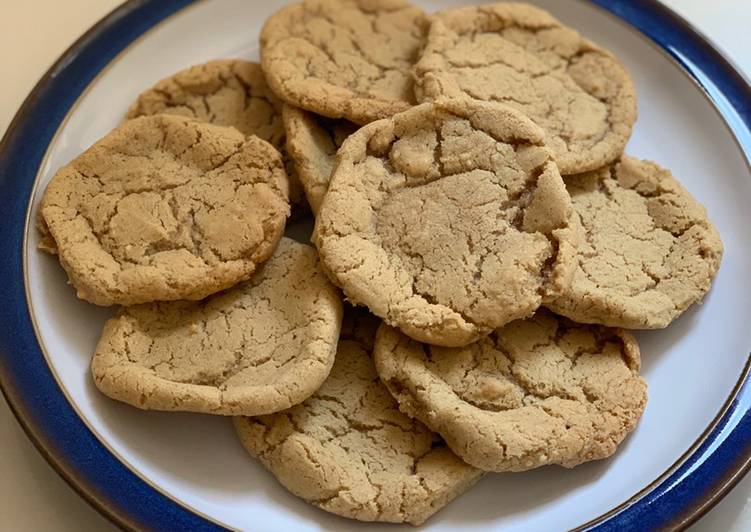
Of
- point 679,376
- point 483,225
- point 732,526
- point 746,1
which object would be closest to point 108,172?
point 483,225

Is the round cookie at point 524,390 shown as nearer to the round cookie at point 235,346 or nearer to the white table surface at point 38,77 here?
the round cookie at point 235,346

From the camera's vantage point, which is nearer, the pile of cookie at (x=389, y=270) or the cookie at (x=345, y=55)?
the pile of cookie at (x=389, y=270)

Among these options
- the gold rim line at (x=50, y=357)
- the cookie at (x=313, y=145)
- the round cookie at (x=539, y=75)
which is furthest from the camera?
the round cookie at (x=539, y=75)

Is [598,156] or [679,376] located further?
[598,156]

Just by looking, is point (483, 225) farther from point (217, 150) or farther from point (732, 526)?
point (732, 526)

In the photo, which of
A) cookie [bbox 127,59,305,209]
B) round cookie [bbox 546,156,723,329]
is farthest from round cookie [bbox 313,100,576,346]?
cookie [bbox 127,59,305,209]

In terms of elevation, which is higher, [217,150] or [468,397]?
[217,150]

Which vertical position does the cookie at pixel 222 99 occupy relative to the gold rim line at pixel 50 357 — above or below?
above

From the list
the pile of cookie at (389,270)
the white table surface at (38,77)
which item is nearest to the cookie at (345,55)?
the pile of cookie at (389,270)
